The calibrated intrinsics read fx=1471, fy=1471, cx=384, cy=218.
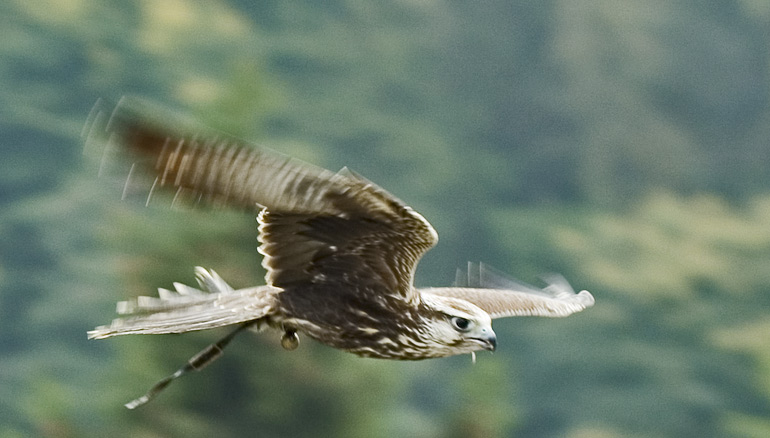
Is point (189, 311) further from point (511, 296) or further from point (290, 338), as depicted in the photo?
point (511, 296)

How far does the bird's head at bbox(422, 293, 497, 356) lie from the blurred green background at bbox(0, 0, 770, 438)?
6.05 meters

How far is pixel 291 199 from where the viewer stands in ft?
15.2

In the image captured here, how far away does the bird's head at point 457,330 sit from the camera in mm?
5305

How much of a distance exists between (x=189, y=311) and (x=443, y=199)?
34.2 metres

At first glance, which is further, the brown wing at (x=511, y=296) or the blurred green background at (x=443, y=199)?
the blurred green background at (x=443, y=199)

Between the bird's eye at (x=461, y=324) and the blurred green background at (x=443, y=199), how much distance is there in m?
6.10

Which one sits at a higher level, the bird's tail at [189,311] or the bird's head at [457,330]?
the bird's head at [457,330]

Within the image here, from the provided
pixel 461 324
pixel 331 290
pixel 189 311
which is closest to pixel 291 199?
pixel 331 290

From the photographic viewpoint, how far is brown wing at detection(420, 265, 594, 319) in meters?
6.36

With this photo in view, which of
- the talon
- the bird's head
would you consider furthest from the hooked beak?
the talon

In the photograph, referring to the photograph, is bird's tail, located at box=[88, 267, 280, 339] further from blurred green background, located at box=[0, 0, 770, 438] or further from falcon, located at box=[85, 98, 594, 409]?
blurred green background, located at box=[0, 0, 770, 438]

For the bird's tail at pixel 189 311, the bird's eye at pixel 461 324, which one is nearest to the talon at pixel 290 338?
the bird's tail at pixel 189 311

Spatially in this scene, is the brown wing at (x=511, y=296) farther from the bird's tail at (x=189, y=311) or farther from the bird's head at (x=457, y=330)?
the bird's tail at (x=189, y=311)

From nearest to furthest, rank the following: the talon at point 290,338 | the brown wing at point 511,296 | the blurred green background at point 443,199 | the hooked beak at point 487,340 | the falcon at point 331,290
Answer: the falcon at point 331,290
the hooked beak at point 487,340
the talon at point 290,338
the brown wing at point 511,296
the blurred green background at point 443,199
